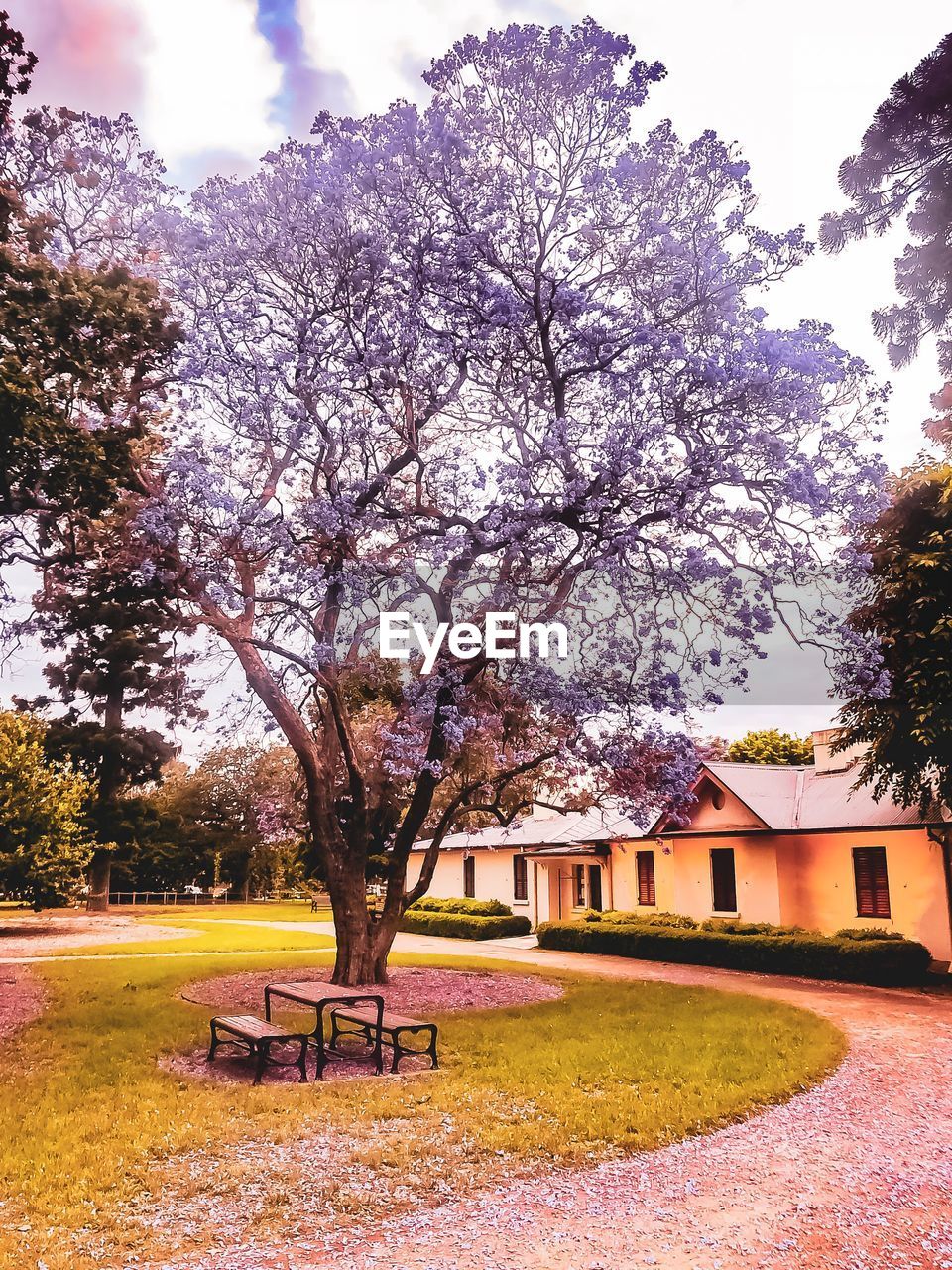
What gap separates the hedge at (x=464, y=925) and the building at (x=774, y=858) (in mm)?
992

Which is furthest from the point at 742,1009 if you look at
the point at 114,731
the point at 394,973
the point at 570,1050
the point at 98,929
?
the point at 114,731

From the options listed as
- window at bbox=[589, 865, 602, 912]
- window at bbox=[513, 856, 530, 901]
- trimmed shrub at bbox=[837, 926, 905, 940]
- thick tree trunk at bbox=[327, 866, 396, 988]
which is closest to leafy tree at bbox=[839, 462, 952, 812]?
trimmed shrub at bbox=[837, 926, 905, 940]

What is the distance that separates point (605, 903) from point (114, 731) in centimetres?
2011

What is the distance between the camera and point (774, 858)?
2255cm

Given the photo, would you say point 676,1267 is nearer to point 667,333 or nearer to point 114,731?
point 667,333

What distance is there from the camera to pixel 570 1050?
1088 centimetres

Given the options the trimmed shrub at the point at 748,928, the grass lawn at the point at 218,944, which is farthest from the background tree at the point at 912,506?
the grass lawn at the point at 218,944

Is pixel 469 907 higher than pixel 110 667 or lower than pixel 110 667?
lower

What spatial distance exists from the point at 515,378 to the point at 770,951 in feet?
45.3

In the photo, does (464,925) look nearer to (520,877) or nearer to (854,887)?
(520,877)

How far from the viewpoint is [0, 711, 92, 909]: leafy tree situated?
29.6m

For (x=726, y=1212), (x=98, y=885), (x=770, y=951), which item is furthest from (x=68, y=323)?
(x=98, y=885)

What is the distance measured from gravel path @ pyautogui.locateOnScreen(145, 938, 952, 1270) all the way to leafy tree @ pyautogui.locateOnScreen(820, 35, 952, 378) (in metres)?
8.11

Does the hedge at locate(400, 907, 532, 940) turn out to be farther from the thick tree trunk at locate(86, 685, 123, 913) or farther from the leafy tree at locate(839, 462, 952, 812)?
the leafy tree at locate(839, 462, 952, 812)
